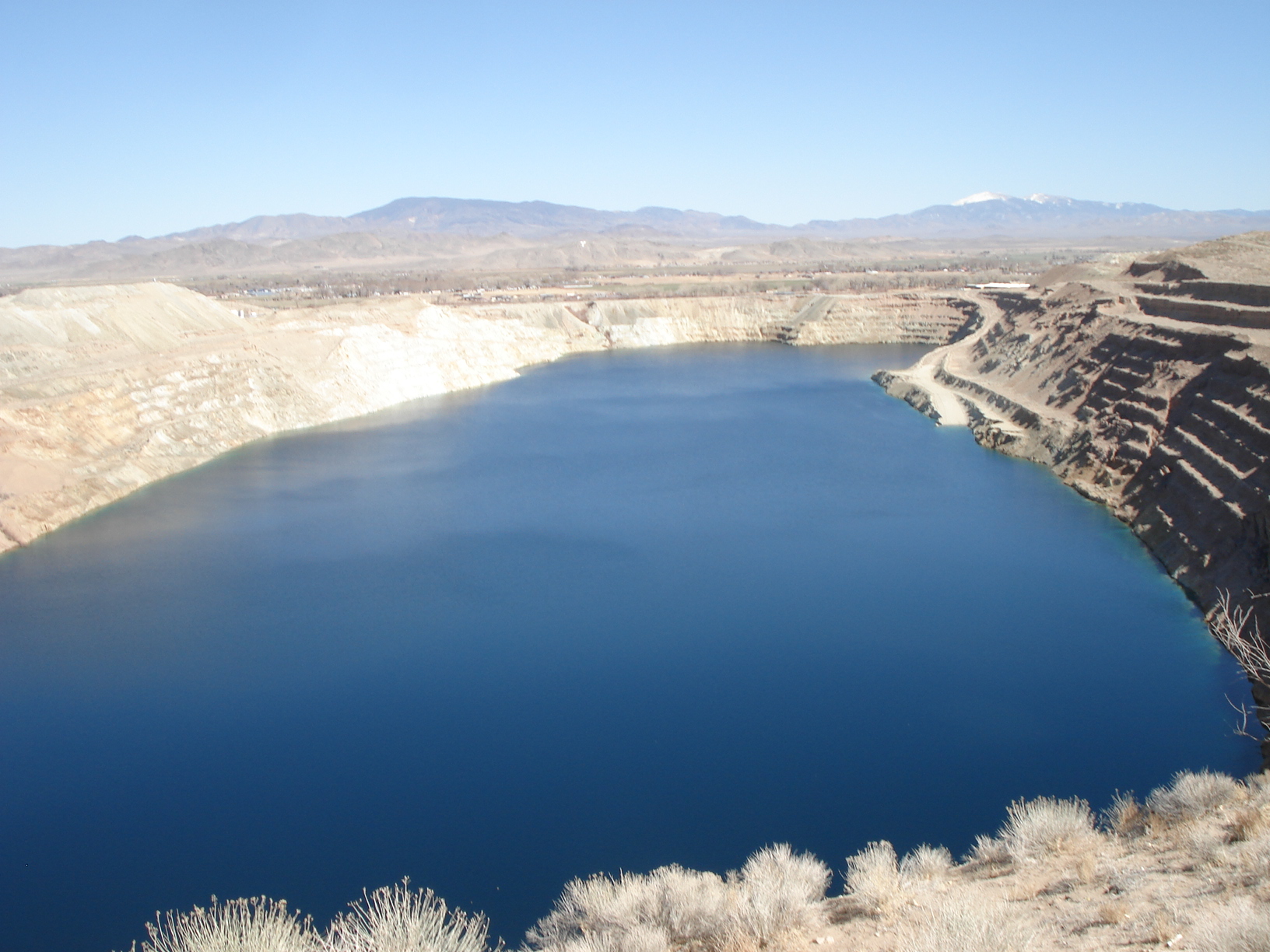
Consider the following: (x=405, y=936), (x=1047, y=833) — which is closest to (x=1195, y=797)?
(x=1047, y=833)

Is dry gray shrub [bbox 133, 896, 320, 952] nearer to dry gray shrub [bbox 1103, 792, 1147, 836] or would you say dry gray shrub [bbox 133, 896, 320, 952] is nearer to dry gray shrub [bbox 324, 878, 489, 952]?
dry gray shrub [bbox 324, 878, 489, 952]

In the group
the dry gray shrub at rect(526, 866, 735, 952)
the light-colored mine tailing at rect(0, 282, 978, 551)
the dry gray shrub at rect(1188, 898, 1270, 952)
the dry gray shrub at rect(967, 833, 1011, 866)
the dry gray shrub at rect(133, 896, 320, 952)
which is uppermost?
the light-colored mine tailing at rect(0, 282, 978, 551)

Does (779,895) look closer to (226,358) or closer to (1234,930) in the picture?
(1234,930)

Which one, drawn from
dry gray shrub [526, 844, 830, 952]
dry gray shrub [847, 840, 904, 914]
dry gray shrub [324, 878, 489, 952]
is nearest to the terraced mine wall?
dry gray shrub [847, 840, 904, 914]

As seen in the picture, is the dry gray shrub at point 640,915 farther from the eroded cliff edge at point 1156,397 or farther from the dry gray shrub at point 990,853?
the eroded cliff edge at point 1156,397

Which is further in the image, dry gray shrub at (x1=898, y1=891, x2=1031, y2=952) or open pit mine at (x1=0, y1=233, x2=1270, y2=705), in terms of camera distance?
open pit mine at (x1=0, y1=233, x2=1270, y2=705)

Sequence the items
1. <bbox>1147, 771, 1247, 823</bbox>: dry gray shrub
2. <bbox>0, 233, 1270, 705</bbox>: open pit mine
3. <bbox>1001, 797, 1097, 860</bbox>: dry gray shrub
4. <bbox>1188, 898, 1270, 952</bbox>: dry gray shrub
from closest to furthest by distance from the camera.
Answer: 1. <bbox>1188, 898, 1270, 952</bbox>: dry gray shrub
2. <bbox>1001, 797, 1097, 860</bbox>: dry gray shrub
3. <bbox>1147, 771, 1247, 823</bbox>: dry gray shrub
4. <bbox>0, 233, 1270, 705</bbox>: open pit mine

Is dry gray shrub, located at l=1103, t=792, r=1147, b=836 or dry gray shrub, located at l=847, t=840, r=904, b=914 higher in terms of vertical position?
dry gray shrub, located at l=847, t=840, r=904, b=914

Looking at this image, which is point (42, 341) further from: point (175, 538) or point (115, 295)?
point (175, 538)

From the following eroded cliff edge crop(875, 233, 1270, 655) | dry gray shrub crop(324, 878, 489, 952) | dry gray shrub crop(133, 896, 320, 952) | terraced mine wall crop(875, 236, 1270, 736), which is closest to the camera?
dry gray shrub crop(133, 896, 320, 952)
